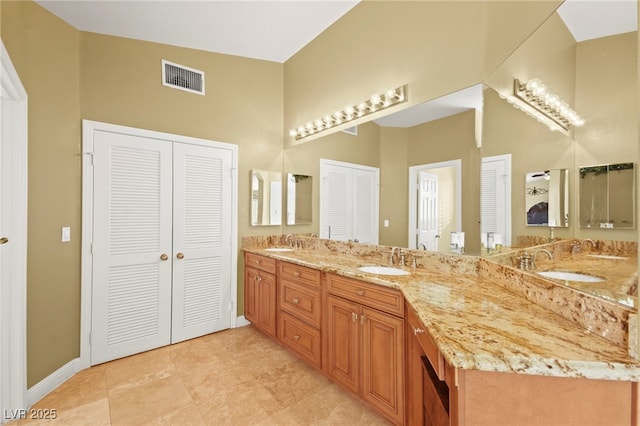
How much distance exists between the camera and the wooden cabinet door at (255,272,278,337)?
2.67m

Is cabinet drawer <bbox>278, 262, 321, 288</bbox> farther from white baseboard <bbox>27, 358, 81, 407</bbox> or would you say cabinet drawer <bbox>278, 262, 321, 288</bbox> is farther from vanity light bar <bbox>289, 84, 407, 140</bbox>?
white baseboard <bbox>27, 358, 81, 407</bbox>

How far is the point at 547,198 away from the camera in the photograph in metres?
1.28

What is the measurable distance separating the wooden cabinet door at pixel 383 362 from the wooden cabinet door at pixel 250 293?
1.51 m

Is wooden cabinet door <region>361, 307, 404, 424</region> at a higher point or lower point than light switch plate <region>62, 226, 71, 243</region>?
lower

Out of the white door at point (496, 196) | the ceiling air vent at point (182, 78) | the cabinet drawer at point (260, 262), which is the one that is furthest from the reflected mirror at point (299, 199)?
the white door at point (496, 196)

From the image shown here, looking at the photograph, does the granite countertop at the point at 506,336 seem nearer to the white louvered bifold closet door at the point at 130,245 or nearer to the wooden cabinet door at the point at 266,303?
the wooden cabinet door at the point at 266,303

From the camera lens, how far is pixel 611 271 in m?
0.98

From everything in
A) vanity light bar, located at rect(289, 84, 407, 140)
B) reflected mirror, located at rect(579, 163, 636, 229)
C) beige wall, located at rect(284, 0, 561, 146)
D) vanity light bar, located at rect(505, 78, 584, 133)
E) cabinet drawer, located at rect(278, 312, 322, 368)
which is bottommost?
cabinet drawer, located at rect(278, 312, 322, 368)

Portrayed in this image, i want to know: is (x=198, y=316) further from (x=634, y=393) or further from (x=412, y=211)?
(x=634, y=393)

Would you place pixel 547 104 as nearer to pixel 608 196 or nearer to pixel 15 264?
pixel 608 196

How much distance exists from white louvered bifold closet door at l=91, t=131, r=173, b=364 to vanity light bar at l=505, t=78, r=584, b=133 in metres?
2.82

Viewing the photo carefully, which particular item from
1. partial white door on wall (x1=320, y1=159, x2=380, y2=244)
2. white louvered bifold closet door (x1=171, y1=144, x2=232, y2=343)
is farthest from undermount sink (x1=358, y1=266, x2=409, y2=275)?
white louvered bifold closet door (x1=171, y1=144, x2=232, y2=343)

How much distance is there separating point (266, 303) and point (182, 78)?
7.91 ft

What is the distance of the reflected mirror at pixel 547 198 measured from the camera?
119cm
